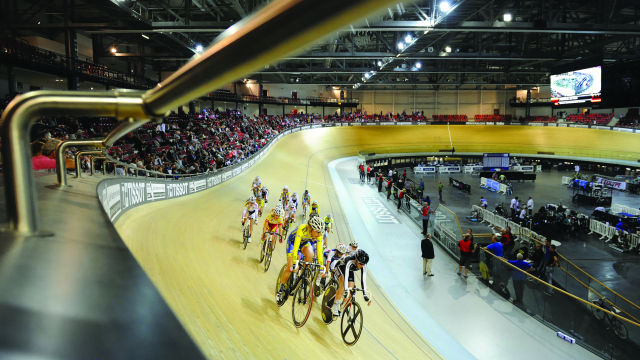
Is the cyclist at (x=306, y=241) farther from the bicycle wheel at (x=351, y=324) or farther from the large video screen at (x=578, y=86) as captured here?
the large video screen at (x=578, y=86)

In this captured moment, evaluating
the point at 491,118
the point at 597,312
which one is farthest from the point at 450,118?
the point at 597,312

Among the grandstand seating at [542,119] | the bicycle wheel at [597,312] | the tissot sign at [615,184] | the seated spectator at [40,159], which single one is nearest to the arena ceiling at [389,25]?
the seated spectator at [40,159]

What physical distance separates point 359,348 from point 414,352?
3.24ft

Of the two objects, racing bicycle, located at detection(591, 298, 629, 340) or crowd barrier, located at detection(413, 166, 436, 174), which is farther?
crowd barrier, located at detection(413, 166, 436, 174)

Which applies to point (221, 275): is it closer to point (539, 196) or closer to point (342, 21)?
point (342, 21)

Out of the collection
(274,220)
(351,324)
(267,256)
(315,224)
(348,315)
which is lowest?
(351,324)

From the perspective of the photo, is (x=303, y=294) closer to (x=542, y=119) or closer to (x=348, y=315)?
(x=348, y=315)

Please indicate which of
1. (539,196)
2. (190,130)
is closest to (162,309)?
(190,130)

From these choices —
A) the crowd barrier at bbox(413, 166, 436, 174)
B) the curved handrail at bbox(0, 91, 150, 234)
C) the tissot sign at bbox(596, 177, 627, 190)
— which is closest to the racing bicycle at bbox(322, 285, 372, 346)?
the curved handrail at bbox(0, 91, 150, 234)

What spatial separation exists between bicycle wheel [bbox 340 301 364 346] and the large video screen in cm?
1994

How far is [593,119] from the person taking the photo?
39.6m

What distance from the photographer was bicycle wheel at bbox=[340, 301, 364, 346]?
505 cm

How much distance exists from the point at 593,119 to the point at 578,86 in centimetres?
2510

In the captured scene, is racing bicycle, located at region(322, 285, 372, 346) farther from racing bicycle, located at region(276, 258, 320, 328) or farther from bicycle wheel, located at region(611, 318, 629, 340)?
bicycle wheel, located at region(611, 318, 629, 340)
